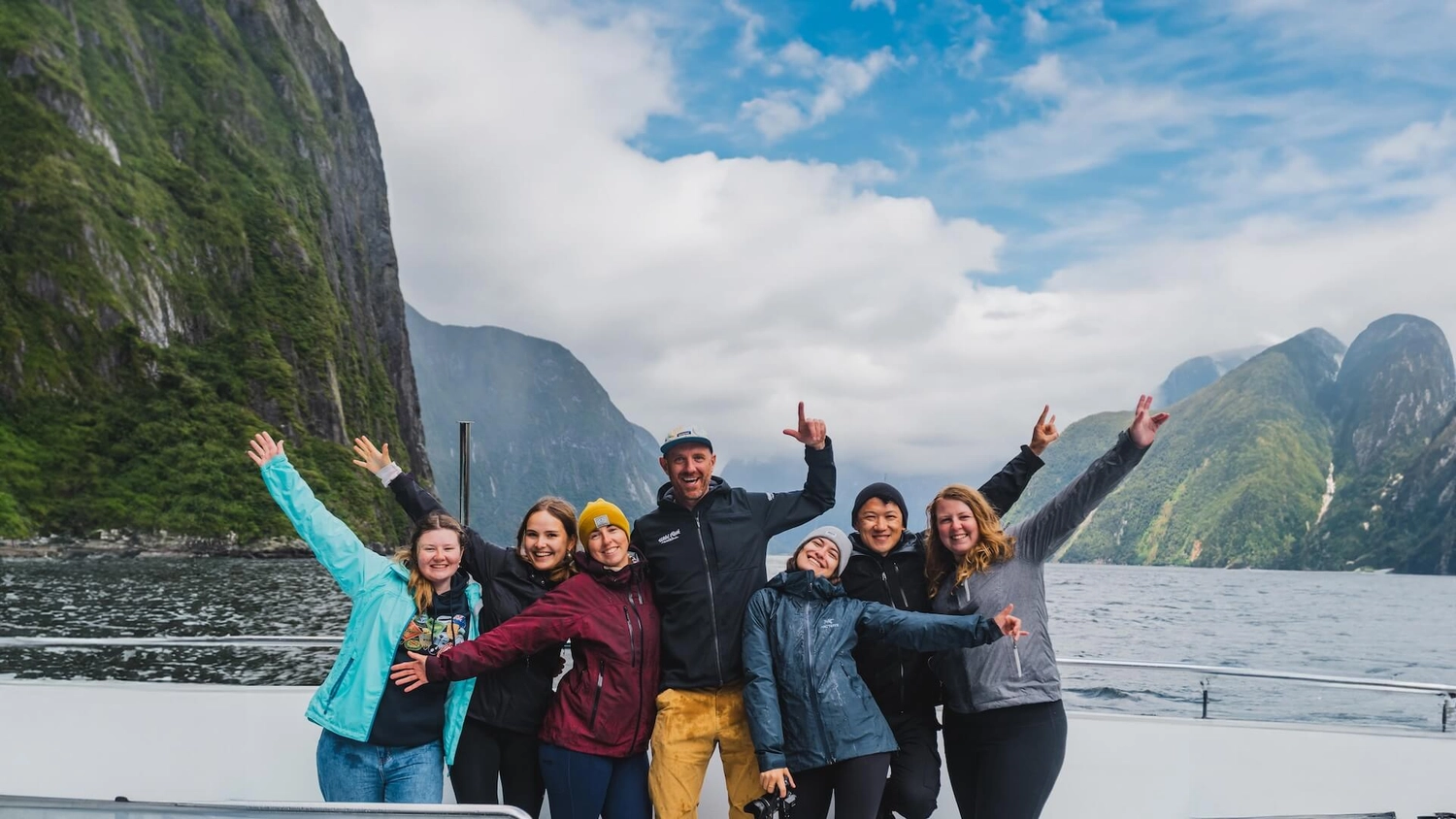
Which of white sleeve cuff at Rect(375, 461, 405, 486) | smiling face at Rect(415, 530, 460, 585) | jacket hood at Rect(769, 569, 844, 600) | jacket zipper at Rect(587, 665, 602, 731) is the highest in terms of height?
white sleeve cuff at Rect(375, 461, 405, 486)

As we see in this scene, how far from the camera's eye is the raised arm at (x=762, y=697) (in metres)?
2.93

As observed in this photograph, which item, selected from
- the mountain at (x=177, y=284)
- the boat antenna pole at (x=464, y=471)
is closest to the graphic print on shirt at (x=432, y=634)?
the boat antenna pole at (x=464, y=471)

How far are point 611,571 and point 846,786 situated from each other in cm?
107

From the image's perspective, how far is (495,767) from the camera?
10.3 ft

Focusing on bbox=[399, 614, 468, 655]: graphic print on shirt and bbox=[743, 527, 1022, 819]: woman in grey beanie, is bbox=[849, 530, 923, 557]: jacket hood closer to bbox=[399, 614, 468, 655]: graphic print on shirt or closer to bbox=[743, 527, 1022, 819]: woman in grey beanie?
bbox=[743, 527, 1022, 819]: woman in grey beanie

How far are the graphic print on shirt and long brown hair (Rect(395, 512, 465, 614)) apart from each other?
47 mm

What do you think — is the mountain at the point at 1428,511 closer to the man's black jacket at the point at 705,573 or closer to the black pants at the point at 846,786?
the black pants at the point at 846,786

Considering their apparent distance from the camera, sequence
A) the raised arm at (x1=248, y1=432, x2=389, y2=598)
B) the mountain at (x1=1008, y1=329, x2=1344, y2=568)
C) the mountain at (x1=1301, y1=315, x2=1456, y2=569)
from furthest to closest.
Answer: the mountain at (x1=1008, y1=329, x2=1344, y2=568), the mountain at (x1=1301, y1=315, x2=1456, y2=569), the raised arm at (x1=248, y1=432, x2=389, y2=598)

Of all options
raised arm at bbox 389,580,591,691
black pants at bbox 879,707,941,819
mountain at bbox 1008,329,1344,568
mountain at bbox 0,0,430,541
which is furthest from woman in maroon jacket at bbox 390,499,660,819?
mountain at bbox 1008,329,1344,568

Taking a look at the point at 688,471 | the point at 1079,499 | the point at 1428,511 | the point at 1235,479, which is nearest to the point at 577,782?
the point at 688,471

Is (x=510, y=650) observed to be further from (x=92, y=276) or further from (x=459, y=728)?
(x=92, y=276)

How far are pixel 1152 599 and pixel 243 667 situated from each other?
55.3 metres

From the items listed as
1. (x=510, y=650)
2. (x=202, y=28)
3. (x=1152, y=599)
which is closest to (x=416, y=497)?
(x=510, y=650)

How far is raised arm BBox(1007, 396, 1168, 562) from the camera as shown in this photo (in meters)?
3.28
